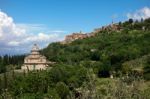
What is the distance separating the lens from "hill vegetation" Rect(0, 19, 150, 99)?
73.3ft

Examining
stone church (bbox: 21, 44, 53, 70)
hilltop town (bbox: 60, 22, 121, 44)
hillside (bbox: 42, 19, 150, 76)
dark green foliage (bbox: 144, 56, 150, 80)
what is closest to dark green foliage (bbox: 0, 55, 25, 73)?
stone church (bbox: 21, 44, 53, 70)

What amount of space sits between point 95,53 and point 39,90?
159ft

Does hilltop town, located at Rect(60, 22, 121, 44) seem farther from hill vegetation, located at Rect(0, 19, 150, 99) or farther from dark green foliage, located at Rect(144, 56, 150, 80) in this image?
dark green foliage, located at Rect(144, 56, 150, 80)

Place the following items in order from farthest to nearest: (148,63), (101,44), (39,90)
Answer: (101,44) < (148,63) < (39,90)

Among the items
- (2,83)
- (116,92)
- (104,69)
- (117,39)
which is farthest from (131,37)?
A: (116,92)

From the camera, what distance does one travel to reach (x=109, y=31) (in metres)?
142

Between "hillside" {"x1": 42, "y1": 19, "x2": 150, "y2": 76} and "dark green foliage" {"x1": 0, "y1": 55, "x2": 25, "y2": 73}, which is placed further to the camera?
"dark green foliage" {"x1": 0, "y1": 55, "x2": 25, "y2": 73}

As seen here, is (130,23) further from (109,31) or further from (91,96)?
(91,96)

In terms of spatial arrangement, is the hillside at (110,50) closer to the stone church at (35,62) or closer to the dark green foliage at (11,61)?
the stone church at (35,62)

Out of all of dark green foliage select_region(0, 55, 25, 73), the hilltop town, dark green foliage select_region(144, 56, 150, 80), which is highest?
the hilltop town

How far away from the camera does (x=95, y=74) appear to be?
65500 millimetres

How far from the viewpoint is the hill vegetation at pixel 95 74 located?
879 inches

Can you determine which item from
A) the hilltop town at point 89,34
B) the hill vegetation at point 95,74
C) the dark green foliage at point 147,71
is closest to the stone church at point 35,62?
the hill vegetation at point 95,74

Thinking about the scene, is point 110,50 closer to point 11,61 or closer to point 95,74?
point 11,61
